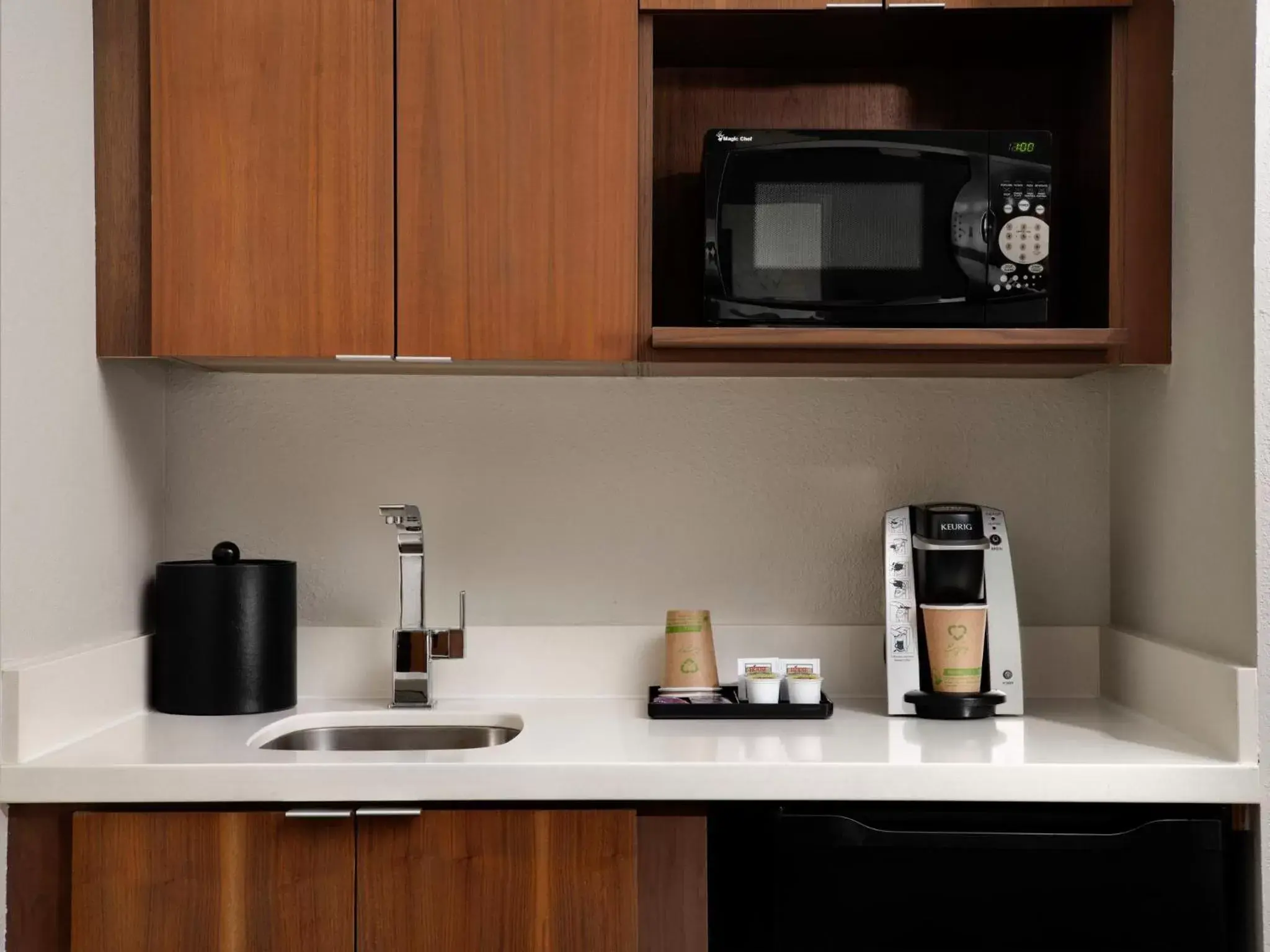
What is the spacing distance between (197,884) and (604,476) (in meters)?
0.96

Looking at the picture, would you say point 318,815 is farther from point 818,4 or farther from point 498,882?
point 818,4

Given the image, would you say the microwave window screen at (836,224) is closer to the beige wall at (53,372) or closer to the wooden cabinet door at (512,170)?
the wooden cabinet door at (512,170)

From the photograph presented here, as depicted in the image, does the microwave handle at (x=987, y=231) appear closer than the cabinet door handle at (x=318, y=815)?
No

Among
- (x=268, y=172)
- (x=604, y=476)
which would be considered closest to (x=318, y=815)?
(x=604, y=476)

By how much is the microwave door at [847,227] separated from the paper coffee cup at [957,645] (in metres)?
0.49

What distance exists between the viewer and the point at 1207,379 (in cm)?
163

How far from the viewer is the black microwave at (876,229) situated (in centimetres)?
174

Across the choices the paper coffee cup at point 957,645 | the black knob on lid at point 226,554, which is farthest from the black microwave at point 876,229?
the black knob on lid at point 226,554

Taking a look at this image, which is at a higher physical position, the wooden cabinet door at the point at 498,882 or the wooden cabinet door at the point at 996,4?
the wooden cabinet door at the point at 996,4

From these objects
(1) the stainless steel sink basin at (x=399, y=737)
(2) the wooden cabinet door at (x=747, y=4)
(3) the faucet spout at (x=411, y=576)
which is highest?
(2) the wooden cabinet door at (x=747, y=4)

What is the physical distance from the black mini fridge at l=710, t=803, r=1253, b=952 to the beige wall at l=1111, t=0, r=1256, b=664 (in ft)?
0.97

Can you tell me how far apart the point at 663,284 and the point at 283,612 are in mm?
877

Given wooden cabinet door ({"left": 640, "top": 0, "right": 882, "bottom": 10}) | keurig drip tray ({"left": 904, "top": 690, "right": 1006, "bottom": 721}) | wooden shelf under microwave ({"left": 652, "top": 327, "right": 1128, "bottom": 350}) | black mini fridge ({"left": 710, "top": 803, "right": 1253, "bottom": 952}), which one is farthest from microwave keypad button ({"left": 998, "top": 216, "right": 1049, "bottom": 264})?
black mini fridge ({"left": 710, "top": 803, "right": 1253, "bottom": 952})

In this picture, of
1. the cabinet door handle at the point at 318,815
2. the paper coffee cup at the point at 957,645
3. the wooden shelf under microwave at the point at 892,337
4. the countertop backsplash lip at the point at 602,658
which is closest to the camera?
the cabinet door handle at the point at 318,815
